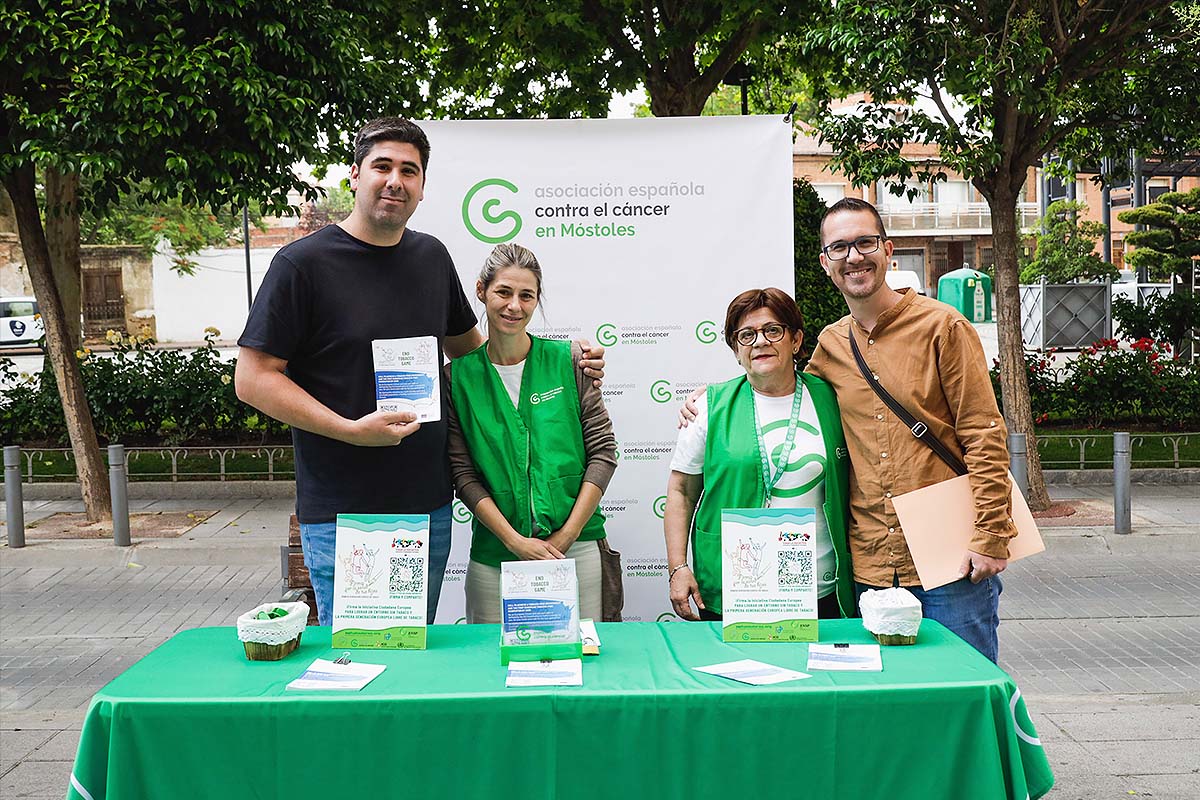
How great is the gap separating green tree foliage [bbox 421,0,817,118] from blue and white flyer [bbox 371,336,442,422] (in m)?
9.49

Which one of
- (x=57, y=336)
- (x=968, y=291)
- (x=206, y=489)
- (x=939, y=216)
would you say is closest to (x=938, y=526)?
(x=57, y=336)

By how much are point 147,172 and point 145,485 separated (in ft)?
14.4

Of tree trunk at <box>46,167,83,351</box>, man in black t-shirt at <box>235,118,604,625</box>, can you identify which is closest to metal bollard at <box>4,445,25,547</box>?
tree trunk at <box>46,167,83,351</box>

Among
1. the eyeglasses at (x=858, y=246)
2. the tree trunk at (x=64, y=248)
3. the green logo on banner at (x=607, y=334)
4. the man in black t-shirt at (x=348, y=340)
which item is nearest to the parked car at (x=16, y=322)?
the tree trunk at (x=64, y=248)

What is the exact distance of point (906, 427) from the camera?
348cm

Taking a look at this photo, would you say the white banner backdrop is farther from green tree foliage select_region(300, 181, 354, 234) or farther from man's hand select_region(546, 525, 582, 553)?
green tree foliage select_region(300, 181, 354, 234)

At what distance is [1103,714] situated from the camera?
5566mm

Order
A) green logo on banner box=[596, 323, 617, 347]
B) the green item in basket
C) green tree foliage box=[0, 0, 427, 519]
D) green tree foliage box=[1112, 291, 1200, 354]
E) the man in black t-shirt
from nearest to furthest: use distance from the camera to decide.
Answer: the green item in basket
the man in black t-shirt
green logo on banner box=[596, 323, 617, 347]
green tree foliage box=[0, 0, 427, 519]
green tree foliage box=[1112, 291, 1200, 354]

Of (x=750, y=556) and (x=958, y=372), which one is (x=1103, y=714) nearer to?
(x=958, y=372)

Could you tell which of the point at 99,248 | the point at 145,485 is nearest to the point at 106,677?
the point at 145,485

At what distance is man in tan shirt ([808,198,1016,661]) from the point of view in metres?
3.44

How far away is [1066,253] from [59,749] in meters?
28.1

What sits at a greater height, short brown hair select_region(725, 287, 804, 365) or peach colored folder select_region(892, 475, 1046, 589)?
short brown hair select_region(725, 287, 804, 365)

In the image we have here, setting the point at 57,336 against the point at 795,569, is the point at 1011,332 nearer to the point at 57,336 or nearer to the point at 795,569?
the point at 795,569
